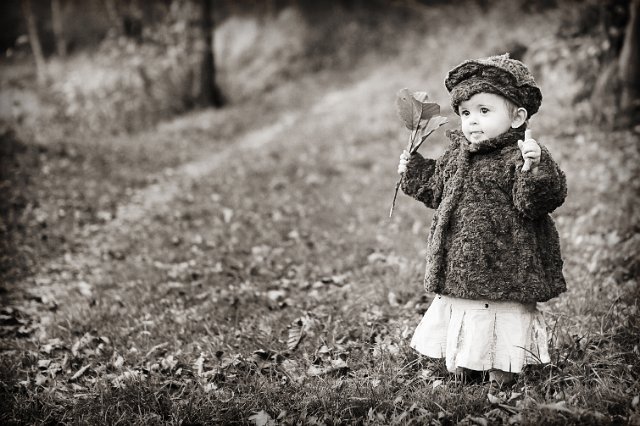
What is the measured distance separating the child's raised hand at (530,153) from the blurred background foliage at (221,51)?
5815mm

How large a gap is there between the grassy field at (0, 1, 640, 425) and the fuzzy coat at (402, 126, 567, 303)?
63 centimetres

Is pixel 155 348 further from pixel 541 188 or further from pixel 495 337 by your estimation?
pixel 541 188

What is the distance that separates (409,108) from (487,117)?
490 millimetres

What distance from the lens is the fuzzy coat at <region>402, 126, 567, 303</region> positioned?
3.10 metres

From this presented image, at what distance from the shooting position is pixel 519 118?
316 cm

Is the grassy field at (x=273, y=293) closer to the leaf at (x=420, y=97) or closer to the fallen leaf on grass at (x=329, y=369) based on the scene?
the fallen leaf on grass at (x=329, y=369)

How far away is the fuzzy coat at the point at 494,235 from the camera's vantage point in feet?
10.2

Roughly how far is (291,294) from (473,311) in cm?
219

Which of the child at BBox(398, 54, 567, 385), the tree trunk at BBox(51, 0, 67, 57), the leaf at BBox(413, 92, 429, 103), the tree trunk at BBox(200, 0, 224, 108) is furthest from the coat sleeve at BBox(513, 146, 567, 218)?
the tree trunk at BBox(51, 0, 67, 57)

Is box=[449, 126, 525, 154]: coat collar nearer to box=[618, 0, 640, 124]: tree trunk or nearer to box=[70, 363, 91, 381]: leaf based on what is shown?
box=[70, 363, 91, 381]: leaf

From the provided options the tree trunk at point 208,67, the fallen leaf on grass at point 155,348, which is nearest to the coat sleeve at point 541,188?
the fallen leaf on grass at point 155,348

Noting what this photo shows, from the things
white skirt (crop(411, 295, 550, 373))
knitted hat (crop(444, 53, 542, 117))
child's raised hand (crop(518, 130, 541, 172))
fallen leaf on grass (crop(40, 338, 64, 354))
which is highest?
knitted hat (crop(444, 53, 542, 117))

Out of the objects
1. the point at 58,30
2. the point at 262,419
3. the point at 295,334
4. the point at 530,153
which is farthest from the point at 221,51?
the point at 530,153

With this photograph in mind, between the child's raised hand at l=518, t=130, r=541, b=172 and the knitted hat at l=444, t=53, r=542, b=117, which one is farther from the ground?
the knitted hat at l=444, t=53, r=542, b=117
